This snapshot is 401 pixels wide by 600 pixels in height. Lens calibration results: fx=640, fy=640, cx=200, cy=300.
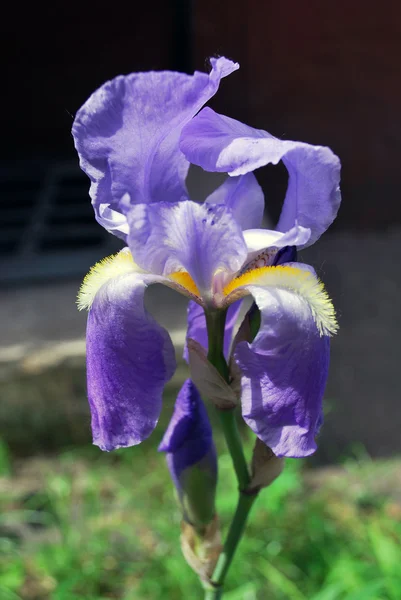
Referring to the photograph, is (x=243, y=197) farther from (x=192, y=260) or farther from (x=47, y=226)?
(x=47, y=226)

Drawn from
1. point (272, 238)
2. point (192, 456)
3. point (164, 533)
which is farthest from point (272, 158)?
point (164, 533)

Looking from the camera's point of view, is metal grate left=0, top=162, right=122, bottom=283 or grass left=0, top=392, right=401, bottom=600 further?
metal grate left=0, top=162, right=122, bottom=283

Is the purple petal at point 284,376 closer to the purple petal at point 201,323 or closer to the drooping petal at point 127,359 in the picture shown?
the drooping petal at point 127,359

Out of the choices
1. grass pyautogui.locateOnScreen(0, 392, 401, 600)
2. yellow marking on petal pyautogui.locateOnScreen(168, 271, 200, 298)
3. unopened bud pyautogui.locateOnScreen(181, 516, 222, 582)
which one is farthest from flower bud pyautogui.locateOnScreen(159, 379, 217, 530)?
grass pyautogui.locateOnScreen(0, 392, 401, 600)

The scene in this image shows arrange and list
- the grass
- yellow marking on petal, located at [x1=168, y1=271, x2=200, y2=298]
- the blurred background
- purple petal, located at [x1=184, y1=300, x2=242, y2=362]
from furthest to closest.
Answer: the blurred background < the grass < purple petal, located at [x1=184, y1=300, x2=242, y2=362] < yellow marking on petal, located at [x1=168, y1=271, x2=200, y2=298]

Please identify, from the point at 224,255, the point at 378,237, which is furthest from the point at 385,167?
the point at 224,255

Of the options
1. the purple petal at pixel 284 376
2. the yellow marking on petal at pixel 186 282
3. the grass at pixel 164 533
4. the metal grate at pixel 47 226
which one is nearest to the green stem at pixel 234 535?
the purple petal at pixel 284 376

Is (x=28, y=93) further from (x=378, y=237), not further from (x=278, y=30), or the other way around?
(x=378, y=237)

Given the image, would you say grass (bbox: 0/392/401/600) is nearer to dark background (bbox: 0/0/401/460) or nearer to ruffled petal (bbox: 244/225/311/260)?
dark background (bbox: 0/0/401/460)
